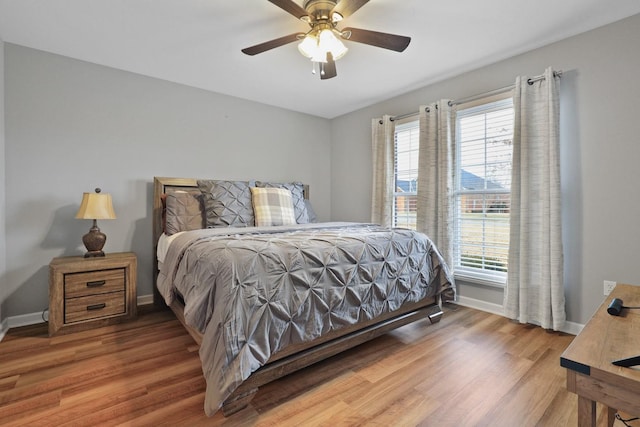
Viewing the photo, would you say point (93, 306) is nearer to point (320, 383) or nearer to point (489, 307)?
point (320, 383)

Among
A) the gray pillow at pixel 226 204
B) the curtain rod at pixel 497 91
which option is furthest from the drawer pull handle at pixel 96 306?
the curtain rod at pixel 497 91

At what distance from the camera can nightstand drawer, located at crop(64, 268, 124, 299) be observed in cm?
232

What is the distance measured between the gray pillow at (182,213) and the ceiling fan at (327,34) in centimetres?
148

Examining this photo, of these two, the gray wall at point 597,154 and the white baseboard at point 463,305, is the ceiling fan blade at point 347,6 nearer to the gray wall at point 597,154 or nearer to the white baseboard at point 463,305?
the gray wall at point 597,154

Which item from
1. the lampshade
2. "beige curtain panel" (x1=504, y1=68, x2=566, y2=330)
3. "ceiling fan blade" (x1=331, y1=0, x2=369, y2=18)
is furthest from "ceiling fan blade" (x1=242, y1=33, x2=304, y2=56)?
"beige curtain panel" (x1=504, y1=68, x2=566, y2=330)

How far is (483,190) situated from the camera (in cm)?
288

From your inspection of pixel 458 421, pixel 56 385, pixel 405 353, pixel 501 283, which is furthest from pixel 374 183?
pixel 56 385

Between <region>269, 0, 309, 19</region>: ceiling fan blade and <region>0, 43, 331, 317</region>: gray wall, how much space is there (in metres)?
1.97

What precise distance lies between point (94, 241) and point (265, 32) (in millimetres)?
2289

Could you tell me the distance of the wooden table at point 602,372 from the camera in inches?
28.1

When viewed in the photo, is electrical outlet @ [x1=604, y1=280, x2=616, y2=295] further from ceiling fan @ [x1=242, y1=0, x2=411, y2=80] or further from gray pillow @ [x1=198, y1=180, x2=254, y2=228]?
gray pillow @ [x1=198, y1=180, x2=254, y2=228]

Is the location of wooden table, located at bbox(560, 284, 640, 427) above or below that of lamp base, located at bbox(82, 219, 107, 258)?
below

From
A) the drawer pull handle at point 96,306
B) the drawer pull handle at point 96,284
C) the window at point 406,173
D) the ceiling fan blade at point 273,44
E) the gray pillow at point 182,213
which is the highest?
the ceiling fan blade at point 273,44

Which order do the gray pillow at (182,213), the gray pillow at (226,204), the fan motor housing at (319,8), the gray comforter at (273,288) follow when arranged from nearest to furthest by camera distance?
the gray comforter at (273,288)
the fan motor housing at (319,8)
the gray pillow at (182,213)
the gray pillow at (226,204)
